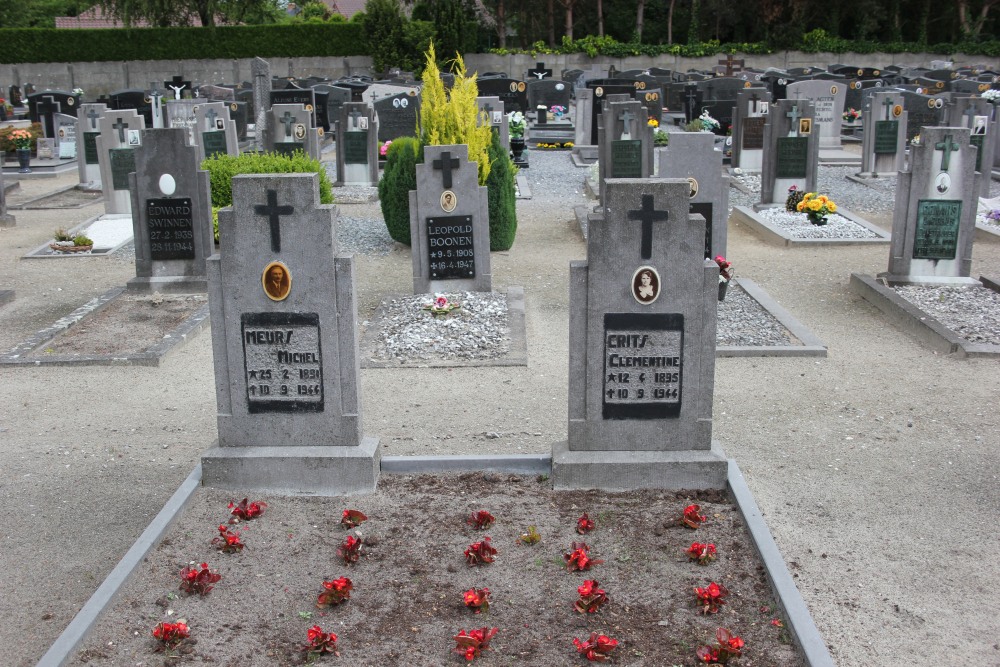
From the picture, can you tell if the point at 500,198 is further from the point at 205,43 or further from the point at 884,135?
the point at 205,43

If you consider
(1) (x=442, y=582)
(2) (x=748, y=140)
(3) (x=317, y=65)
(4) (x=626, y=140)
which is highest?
(3) (x=317, y=65)

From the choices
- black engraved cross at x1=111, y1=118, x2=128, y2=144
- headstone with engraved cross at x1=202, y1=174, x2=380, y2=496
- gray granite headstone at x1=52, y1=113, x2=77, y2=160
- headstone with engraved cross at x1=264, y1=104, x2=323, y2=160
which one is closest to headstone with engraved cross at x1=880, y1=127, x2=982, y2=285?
headstone with engraved cross at x1=202, y1=174, x2=380, y2=496

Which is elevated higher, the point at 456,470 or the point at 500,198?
the point at 500,198

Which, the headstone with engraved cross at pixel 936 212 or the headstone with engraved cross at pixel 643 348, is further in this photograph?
the headstone with engraved cross at pixel 936 212

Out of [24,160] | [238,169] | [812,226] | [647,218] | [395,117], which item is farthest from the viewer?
[24,160]

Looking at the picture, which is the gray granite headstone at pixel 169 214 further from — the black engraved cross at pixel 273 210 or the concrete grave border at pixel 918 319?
the concrete grave border at pixel 918 319

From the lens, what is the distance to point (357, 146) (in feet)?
54.7

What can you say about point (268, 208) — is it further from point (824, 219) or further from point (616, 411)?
point (824, 219)

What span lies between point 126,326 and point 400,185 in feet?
12.4

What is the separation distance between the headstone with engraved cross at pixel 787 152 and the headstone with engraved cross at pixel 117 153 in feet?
29.2

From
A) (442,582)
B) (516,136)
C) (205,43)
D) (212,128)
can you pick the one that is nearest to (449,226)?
(442,582)

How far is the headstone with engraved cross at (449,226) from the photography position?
31.8 ft

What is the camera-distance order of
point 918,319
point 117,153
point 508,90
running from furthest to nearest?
point 508,90 → point 117,153 → point 918,319

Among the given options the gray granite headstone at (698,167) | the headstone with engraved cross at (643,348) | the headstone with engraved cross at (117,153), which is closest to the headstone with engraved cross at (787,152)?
the gray granite headstone at (698,167)
